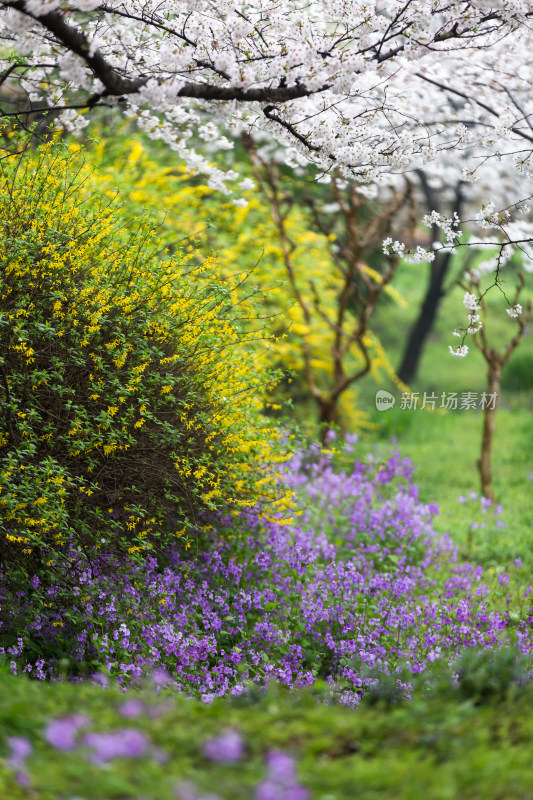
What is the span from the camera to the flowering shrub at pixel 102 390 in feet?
11.3

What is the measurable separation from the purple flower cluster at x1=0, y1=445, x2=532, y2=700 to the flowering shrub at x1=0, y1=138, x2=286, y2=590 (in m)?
0.24

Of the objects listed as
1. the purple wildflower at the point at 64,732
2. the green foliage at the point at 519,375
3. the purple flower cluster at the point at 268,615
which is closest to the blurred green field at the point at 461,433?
the green foliage at the point at 519,375

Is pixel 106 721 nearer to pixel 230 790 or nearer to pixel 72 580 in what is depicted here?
pixel 230 790

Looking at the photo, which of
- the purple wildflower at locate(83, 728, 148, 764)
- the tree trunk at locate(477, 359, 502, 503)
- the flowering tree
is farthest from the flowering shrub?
the tree trunk at locate(477, 359, 502, 503)

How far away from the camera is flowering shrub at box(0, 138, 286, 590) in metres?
3.44

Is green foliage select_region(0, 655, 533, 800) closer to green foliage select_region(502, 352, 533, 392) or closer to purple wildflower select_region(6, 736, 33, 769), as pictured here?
purple wildflower select_region(6, 736, 33, 769)

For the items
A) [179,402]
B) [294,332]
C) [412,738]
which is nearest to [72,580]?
[179,402]

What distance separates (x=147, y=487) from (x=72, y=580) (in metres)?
0.56

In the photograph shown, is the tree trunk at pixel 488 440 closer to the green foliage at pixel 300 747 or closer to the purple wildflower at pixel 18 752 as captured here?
the green foliage at pixel 300 747

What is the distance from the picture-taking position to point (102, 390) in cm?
354

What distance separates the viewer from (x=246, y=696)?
2662 millimetres

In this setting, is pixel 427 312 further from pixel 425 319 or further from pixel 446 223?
pixel 446 223

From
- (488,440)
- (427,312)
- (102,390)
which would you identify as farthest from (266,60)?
(427,312)

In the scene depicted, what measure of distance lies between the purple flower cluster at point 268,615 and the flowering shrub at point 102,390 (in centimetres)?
24
